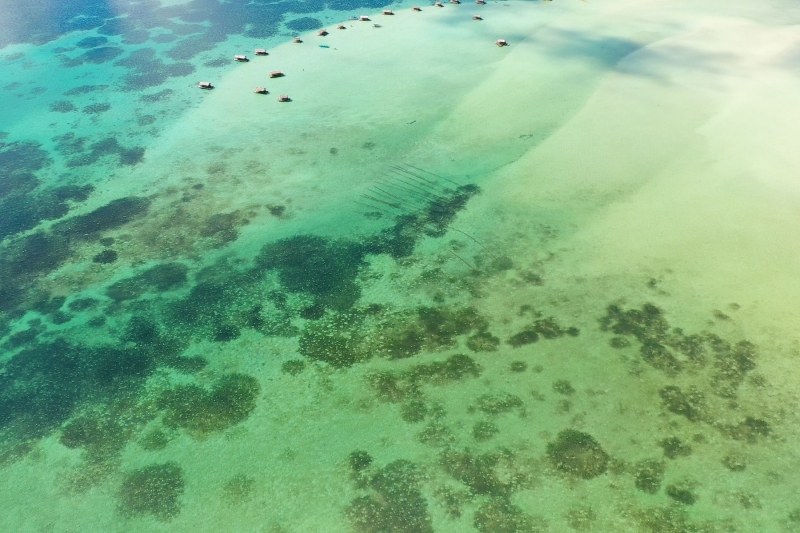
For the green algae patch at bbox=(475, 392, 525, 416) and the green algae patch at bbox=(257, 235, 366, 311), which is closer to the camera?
the green algae patch at bbox=(475, 392, 525, 416)

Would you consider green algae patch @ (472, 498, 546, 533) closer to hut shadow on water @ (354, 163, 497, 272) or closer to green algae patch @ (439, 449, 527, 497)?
green algae patch @ (439, 449, 527, 497)

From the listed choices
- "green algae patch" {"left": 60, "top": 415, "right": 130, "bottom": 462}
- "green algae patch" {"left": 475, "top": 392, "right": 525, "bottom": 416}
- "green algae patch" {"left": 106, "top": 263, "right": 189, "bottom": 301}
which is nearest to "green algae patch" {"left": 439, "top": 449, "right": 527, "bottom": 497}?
"green algae patch" {"left": 475, "top": 392, "right": 525, "bottom": 416}

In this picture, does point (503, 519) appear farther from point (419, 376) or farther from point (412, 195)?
point (412, 195)

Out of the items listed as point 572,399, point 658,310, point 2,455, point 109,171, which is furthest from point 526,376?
point 109,171

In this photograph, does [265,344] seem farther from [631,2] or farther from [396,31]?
[631,2]

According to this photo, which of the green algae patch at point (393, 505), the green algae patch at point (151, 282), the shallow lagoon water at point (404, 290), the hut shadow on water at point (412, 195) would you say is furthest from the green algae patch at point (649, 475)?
the green algae patch at point (151, 282)

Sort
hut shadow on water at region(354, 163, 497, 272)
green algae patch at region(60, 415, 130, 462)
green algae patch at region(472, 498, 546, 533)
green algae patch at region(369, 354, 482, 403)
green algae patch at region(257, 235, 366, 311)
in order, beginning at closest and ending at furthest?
green algae patch at region(472, 498, 546, 533) < green algae patch at region(60, 415, 130, 462) < green algae patch at region(369, 354, 482, 403) < green algae patch at region(257, 235, 366, 311) < hut shadow on water at region(354, 163, 497, 272)

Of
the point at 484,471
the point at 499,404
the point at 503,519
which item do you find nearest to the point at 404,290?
the point at 499,404

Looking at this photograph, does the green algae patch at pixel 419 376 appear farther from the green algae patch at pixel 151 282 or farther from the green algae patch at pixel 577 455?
the green algae patch at pixel 151 282

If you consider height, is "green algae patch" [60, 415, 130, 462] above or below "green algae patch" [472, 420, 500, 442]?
below
